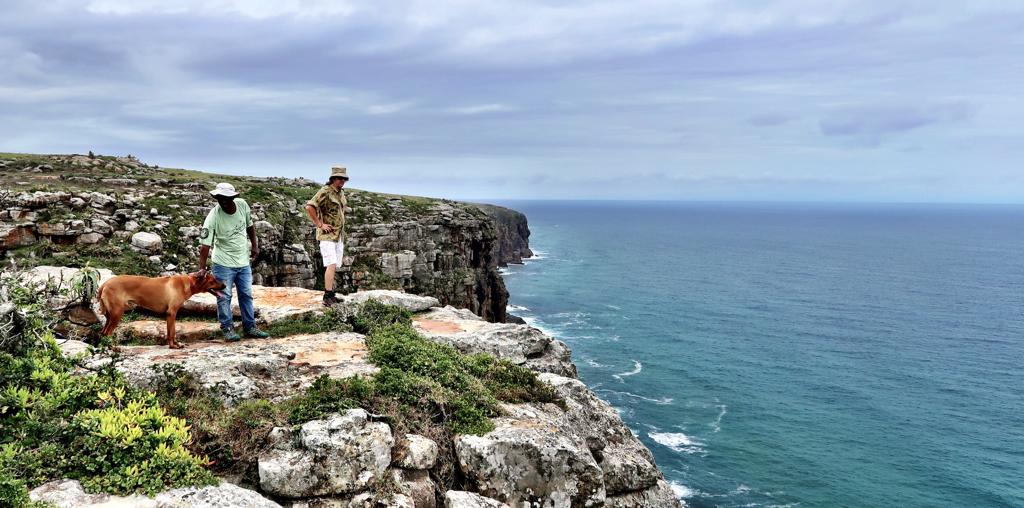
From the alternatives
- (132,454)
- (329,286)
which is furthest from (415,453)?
(329,286)

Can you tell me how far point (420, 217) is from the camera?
62.1 metres

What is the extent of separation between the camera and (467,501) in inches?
353

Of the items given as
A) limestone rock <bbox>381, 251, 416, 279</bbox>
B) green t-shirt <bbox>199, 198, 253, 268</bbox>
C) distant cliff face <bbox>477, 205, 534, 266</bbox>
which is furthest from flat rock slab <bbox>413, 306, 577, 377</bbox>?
distant cliff face <bbox>477, 205, 534, 266</bbox>

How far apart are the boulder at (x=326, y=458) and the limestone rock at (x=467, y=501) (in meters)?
1.12

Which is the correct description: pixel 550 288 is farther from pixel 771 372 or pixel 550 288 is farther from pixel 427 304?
pixel 427 304

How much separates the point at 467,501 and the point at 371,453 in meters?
1.70

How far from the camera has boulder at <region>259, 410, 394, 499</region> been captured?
330 inches

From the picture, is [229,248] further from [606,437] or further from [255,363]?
[606,437]

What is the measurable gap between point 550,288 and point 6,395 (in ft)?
357

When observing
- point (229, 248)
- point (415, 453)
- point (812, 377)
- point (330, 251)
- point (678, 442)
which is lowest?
point (678, 442)

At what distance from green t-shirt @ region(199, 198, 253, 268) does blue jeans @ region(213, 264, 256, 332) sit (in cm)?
24

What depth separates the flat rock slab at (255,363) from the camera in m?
10.3

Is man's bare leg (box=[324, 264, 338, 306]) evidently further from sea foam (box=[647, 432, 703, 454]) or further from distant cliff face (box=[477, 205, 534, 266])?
distant cliff face (box=[477, 205, 534, 266])

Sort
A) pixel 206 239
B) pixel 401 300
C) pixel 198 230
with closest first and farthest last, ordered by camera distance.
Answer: pixel 206 239, pixel 401 300, pixel 198 230
